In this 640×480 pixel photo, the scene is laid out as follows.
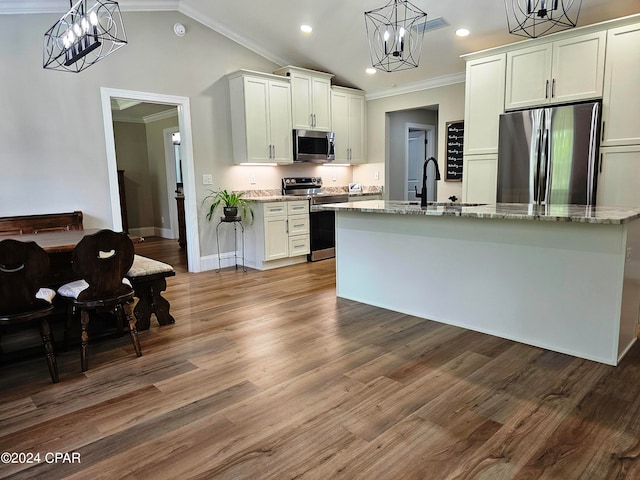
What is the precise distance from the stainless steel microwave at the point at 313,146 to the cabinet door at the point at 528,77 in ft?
8.42

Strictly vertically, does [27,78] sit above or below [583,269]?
above

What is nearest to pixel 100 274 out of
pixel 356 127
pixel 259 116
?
pixel 259 116

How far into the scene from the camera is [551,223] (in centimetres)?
270

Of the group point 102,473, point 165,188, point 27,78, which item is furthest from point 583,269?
point 165,188

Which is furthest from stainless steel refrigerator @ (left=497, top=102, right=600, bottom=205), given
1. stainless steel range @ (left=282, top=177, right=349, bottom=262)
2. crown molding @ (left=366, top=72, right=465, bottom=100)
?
stainless steel range @ (left=282, top=177, right=349, bottom=262)

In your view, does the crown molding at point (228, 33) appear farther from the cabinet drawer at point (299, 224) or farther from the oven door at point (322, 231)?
the cabinet drawer at point (299, 224)

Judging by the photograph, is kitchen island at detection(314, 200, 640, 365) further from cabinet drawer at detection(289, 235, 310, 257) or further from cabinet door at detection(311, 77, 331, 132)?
cabinet door at detection(311, 77, 331, 132)

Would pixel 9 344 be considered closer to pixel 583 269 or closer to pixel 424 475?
pixel 424 475

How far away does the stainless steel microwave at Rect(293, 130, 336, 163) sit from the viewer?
585cm

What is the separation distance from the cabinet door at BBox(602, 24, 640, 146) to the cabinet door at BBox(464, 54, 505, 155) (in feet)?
3.10

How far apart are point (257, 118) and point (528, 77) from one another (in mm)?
3116

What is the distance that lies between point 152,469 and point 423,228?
2.46 metres

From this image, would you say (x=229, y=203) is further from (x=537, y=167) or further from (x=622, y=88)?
(x=622, y=88)

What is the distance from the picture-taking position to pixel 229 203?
5.29m
